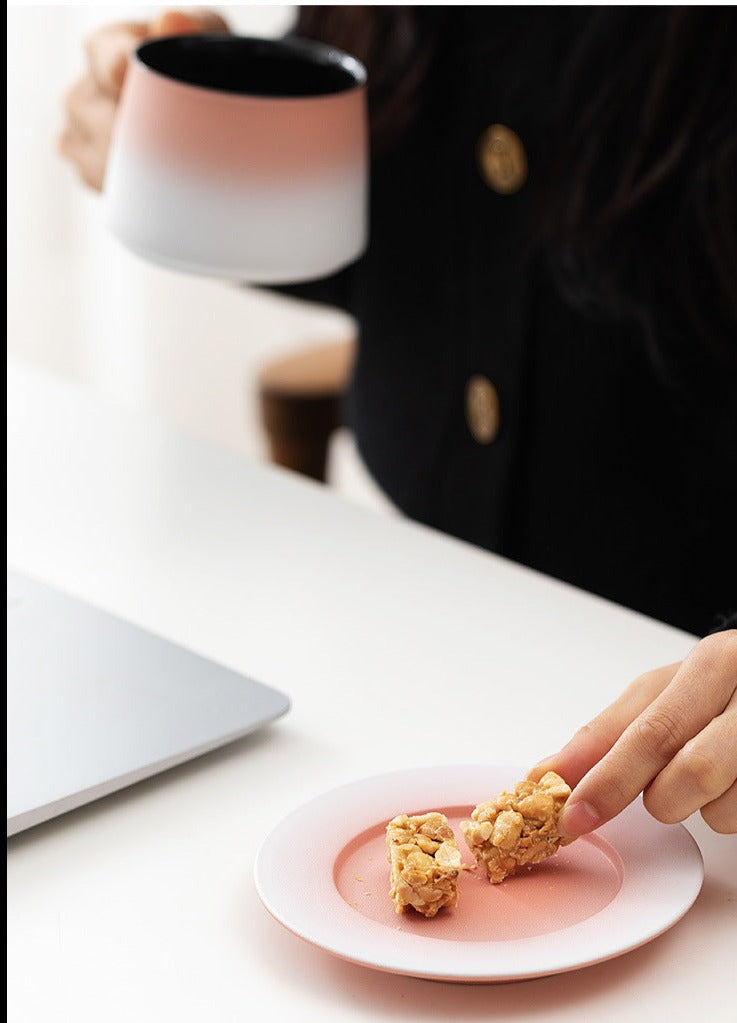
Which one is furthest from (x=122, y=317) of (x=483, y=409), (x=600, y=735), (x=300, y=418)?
(x=600, y=735)

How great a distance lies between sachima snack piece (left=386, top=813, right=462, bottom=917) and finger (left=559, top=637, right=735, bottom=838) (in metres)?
0.05

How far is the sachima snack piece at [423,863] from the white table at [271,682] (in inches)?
1.3

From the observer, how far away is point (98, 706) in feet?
2.40

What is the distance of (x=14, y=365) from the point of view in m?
1.37

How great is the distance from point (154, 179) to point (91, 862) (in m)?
0.43

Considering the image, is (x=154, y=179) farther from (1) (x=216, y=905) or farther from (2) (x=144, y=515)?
(1) (x=216, y=905)

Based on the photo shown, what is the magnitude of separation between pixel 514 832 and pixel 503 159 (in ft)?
2.55

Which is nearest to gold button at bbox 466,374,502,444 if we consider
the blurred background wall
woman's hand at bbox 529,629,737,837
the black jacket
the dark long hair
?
the black jacket

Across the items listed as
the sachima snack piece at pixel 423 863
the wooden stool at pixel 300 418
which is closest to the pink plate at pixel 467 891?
the sachima snack piece at pixel 423 863

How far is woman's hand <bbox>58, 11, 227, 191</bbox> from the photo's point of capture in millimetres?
1055

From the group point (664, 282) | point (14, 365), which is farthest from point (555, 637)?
point (14, 365)

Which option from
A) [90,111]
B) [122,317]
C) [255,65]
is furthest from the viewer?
[122,317]

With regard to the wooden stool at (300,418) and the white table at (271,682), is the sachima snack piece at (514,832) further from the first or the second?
the wooden stool at (300,418)

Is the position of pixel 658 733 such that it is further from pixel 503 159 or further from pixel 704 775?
pixel 503 159
